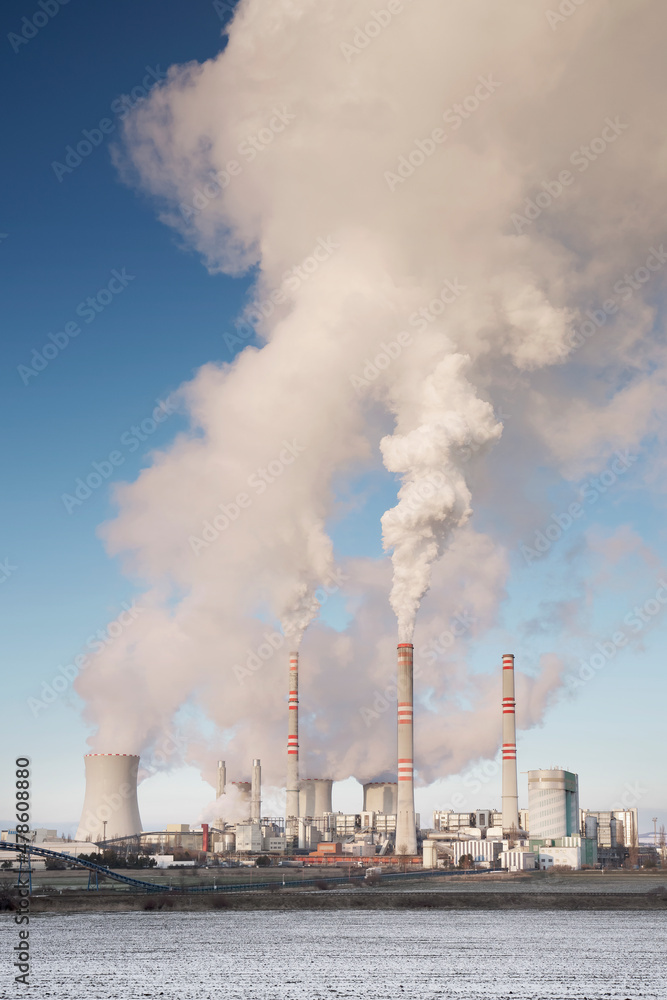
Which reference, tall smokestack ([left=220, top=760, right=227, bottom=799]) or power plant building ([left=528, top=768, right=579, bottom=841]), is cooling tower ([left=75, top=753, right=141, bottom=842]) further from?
power plant building ([left=528, top=768, right=579, bottom=841])

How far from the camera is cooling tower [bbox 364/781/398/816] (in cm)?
9031

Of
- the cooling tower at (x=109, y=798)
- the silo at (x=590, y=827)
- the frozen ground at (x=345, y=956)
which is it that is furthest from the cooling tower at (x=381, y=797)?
the frozen ground at (x=345, y=956)

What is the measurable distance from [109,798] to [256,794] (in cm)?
2248

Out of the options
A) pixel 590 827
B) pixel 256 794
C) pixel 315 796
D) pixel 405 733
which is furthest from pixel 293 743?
pixel 590 827

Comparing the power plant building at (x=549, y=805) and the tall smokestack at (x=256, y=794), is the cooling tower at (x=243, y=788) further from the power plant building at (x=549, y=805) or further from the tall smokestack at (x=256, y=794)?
the power plant building at (x=549, y=805)

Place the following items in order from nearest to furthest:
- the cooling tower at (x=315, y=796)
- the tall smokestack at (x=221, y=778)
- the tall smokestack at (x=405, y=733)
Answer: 1. the tall smokestack at (x=405, y=733)
2. the cooling tower at (x=315, y=796)
3. the tall smokestack at (x=221, y=778)

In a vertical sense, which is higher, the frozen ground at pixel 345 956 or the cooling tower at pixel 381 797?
the frozen ground at pixel 345 956

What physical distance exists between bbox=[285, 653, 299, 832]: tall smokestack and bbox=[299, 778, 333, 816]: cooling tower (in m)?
7.64

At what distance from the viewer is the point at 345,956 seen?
23516 mm

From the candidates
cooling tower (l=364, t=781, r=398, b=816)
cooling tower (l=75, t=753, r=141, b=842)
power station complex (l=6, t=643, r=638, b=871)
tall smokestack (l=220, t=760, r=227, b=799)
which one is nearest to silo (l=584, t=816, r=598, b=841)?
power station complex (l=6, t=643, r=638, b=871)

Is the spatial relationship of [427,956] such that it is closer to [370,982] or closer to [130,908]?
[370,982]

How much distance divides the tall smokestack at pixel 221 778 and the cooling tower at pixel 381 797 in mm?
13349

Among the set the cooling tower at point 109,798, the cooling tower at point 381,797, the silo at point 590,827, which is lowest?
the silo at point 590,827

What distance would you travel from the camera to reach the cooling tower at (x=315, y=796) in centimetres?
9019
